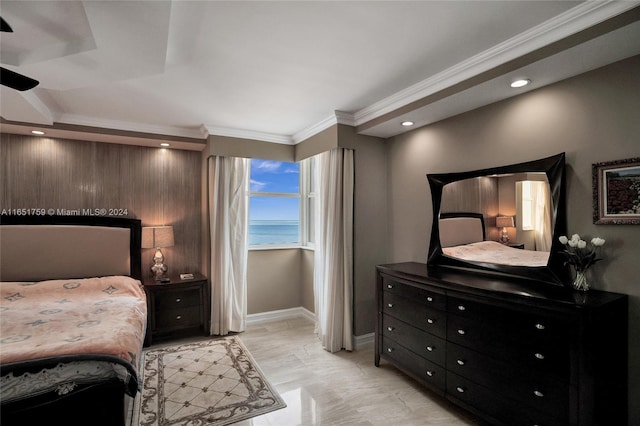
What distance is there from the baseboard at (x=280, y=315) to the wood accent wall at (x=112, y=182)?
41.6 inches

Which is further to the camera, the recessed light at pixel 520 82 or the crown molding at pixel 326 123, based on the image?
the crown molding at pixel 326 123

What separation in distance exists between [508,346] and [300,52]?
2.32 meters

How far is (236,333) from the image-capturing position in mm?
3982

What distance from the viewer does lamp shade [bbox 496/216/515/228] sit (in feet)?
8.23

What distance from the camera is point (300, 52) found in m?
2.16

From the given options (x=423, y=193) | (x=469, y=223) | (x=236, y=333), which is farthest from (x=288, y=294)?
(x=469, y=223)

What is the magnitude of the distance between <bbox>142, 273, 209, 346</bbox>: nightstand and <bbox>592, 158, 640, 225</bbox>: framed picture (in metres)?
3.78

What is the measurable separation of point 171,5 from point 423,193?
2630 mm

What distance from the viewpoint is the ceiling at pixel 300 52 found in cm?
168

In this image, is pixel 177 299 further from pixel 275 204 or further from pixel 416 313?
pixel 416 313

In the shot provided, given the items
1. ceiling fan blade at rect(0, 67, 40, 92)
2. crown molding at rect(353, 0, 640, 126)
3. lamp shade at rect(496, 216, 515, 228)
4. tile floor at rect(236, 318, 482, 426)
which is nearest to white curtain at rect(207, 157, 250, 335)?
tile floor at rect(236, 318, 482, 426)

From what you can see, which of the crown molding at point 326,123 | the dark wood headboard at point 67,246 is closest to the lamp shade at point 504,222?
the crown molding at point 326,123

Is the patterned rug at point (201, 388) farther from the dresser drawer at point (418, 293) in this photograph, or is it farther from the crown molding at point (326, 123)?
the crown molding at point (326, 123)

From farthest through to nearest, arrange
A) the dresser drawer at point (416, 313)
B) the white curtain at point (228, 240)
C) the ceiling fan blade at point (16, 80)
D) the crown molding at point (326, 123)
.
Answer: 1. the white curtain at point (228, 240)
2. the crown molding at point (326, 123)
3. the dresser drawer at point (416, 313)
4. the ceiling fan blade at point (16, 80)
